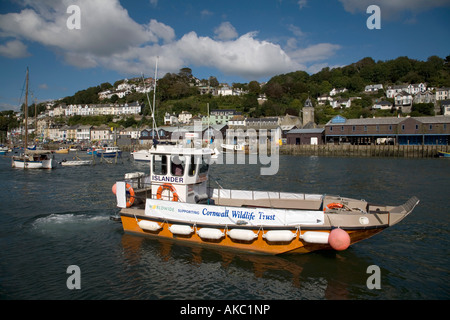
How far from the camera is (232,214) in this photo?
414 inches

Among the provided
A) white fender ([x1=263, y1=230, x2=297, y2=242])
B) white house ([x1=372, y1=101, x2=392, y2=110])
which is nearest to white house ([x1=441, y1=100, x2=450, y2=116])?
white house ([x1=372, y1=101, x2=392, y2=110])

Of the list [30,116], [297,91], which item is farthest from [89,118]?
[297,91]

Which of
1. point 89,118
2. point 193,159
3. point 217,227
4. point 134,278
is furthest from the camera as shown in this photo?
point 89,118

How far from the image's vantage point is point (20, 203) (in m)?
19.9

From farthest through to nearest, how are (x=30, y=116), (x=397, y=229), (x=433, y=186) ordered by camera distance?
(x=30, y=116) → (x=433, y=186) → (x=397, y=229)

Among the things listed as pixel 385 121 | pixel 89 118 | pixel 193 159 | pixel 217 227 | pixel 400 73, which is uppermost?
pixel 400 73

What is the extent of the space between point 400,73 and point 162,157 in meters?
169

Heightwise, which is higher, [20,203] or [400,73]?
[400,73]

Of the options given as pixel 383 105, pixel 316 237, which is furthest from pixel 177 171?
pixel 383 105

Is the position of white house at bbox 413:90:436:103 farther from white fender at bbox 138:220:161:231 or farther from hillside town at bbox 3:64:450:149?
white fender at bbox 138:220:161:231

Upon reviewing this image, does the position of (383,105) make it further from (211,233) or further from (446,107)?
(211,233)

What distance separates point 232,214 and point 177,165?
3391mm

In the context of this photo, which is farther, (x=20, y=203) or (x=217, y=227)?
(x=20, y=203)
